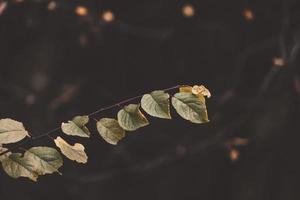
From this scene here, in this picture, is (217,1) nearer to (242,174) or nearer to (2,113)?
(242,174)

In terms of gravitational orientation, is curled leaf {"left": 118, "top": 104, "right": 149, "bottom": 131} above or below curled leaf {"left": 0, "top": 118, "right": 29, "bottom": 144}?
below

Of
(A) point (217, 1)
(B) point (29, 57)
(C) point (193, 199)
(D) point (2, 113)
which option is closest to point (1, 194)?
(D) point (2, 113)

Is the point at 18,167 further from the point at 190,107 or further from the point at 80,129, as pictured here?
the point at 190,107

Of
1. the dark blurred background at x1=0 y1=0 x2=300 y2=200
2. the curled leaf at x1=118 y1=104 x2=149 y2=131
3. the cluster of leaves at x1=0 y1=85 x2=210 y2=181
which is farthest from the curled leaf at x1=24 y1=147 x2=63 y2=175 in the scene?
the dark blurred background at x1=0 y1=0 x2=300 y2=200

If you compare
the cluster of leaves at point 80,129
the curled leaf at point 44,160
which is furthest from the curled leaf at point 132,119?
the curled leaf at point 44,160

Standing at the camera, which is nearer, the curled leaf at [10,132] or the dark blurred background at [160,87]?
the curled leaf at [10,132]

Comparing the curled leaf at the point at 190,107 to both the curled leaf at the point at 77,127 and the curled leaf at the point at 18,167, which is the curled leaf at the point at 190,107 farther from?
Answer: the curled leaf at the point at 18,167

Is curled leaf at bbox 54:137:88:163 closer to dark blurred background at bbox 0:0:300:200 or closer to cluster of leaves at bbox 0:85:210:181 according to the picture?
cluster of leaves at bbox 0:85:210:181

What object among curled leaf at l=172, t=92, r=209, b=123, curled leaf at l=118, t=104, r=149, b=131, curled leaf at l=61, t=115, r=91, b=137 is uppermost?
curled leaf at l=61, t=115, r=91, b=137
